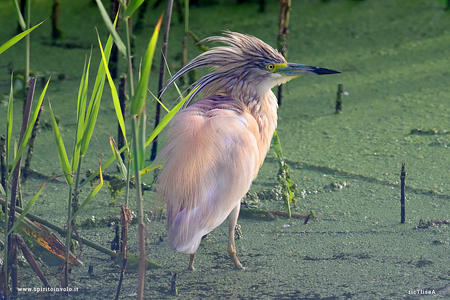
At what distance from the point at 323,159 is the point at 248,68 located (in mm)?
822

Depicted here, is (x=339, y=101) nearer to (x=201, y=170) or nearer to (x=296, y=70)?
(x=296, y=70)

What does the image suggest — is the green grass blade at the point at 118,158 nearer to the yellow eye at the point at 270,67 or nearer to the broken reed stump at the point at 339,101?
the yellow eye at the point at 270,67

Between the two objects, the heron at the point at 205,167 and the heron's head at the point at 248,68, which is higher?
the heron's head at the point at 248,68

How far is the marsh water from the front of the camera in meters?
1.93

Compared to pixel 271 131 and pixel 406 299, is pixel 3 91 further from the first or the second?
pixel 406 299

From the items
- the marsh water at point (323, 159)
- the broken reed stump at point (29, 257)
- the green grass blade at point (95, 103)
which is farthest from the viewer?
the marsh water at point (323, 159)

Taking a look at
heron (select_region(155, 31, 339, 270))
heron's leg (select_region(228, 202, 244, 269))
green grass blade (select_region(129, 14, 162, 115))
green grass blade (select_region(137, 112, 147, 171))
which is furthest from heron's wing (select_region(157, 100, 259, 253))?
green grass blade (select_region(129, 14, 162, 115))

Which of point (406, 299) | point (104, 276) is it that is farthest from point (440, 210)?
point (104, 276)

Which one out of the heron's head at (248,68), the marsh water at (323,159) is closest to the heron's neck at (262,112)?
the heron's head at (248,68)

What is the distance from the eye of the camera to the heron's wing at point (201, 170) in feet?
5.98

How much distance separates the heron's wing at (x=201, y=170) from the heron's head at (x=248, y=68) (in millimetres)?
Answer: 257

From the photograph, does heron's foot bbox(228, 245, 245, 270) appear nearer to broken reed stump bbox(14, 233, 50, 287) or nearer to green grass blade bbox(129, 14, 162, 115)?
broken reed stump bbox(14, 233, 50, 287)

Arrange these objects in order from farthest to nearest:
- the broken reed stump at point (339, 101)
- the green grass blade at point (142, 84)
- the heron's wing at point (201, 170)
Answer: the broken reed stump at point (339, 101)
the heron's wing at point (201, 170)
the green grass blade at point (142, 84)

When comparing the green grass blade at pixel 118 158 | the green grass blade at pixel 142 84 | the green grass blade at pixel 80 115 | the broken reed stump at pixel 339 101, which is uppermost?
the green grass blade at pixel 142 84
